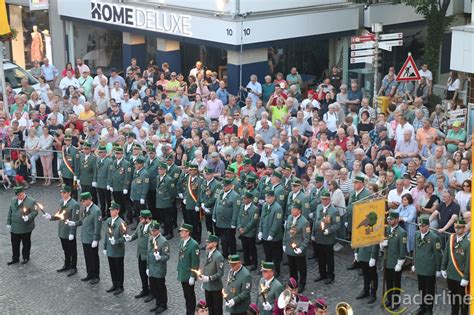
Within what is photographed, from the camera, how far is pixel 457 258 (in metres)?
14.3

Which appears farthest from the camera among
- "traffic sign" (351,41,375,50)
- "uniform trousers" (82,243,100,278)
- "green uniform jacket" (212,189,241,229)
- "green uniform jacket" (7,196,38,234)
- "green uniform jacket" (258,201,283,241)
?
"traffic sign" (351,41,375,50)

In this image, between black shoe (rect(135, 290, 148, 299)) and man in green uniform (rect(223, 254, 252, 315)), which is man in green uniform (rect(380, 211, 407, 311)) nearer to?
man in green uniform (rect(223, 254, 252, 315))

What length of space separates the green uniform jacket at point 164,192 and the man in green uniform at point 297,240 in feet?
A: 10.2

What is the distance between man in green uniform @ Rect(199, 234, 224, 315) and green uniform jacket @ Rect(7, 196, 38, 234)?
13.4ft

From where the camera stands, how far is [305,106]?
21.7 m

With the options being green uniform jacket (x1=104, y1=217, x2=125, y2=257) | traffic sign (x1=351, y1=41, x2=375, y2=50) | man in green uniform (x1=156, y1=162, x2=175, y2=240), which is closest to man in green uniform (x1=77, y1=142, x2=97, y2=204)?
man in green uniform (x1=156, y1=162, x2=175, y2=240)

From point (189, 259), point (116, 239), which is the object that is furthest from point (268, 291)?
point (116, 239)

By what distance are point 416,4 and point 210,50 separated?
5.93 meters

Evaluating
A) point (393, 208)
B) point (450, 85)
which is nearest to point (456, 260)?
point (393, 208)

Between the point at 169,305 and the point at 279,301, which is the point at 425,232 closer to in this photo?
the point at 279,301

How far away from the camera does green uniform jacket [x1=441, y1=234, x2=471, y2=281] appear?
14.2 meters

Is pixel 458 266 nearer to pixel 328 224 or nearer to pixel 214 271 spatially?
pixel 328 224

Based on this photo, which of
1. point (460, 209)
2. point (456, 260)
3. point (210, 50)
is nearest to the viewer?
point (456, 260)

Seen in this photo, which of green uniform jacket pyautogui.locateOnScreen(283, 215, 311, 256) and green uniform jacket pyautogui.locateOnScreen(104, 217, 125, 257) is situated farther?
green uniform jacket pyautogui.locateOnScreen(104, 217, 125, 257)
